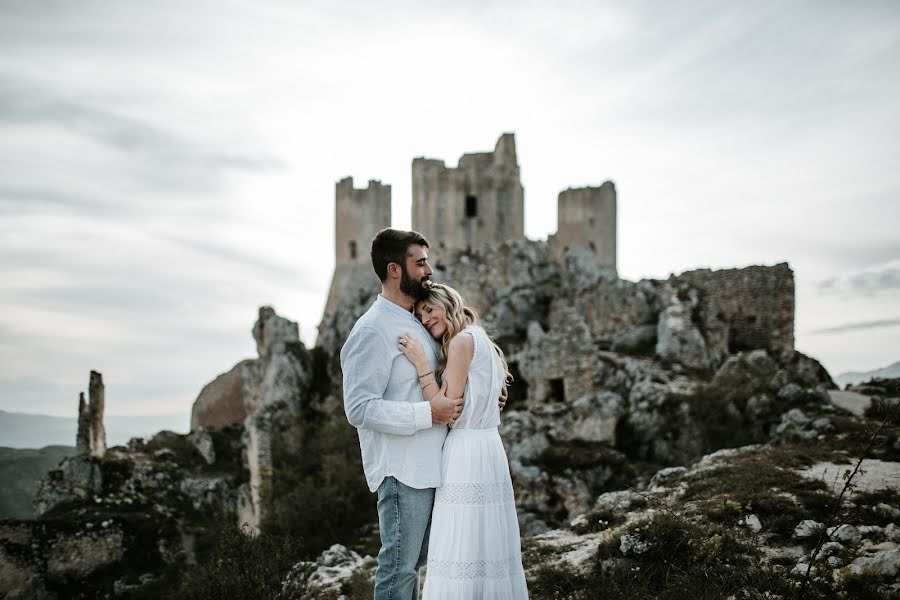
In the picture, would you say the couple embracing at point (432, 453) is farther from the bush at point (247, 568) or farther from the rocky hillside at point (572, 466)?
the bush at point (247, 568)

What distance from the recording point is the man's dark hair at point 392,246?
13.1ft

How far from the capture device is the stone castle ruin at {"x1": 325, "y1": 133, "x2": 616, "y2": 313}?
1328 inches

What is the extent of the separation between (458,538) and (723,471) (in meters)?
5.57

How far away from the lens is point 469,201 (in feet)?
113

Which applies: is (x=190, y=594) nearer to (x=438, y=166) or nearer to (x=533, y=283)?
(x=533, y=283)

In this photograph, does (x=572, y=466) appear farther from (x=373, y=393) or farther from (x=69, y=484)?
(x=69, y=484)

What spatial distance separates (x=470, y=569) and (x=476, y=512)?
0.30 metres

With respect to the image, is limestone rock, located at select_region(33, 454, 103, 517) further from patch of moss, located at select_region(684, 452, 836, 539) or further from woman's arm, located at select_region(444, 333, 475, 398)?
woman's arm, located at select_region(444, 333, 475, 398)

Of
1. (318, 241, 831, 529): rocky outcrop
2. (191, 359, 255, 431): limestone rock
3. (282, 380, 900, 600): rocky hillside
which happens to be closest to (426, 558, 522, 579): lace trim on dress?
(282, 380, 900, 600): rocky hillside

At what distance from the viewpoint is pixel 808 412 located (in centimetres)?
1189

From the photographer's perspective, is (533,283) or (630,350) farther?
(533,283)

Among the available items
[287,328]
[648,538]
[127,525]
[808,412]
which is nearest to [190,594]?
[648,538]

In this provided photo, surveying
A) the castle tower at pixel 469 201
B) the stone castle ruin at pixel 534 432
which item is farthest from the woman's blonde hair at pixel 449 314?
the castle tower at pixel 469 201

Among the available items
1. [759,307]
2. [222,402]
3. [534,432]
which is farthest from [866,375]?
[222,402]
